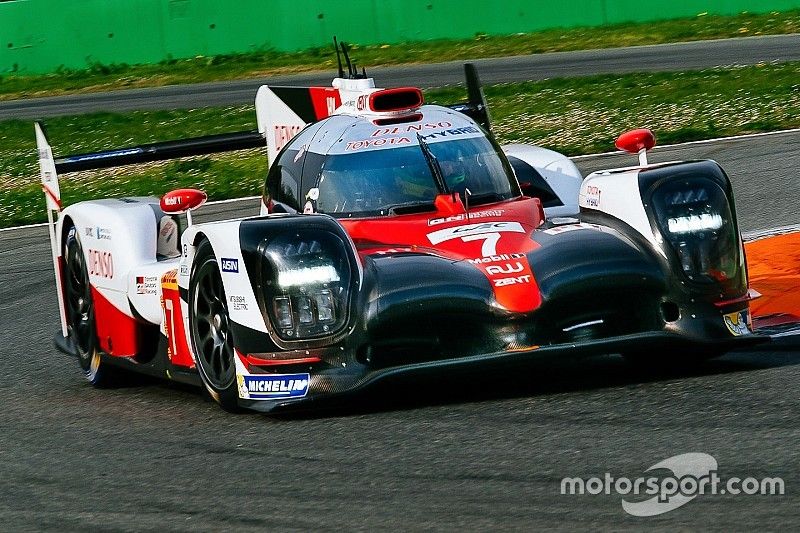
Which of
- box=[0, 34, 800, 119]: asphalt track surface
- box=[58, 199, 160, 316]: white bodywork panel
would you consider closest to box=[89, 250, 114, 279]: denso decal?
box=[58, 199, 160, 316]: white bodywork panel

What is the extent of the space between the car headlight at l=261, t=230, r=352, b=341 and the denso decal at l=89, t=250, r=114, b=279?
1.84m

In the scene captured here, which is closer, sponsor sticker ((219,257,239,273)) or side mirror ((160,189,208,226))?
sponsor sticker ((219,257,239,273))

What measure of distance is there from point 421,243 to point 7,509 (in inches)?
95.0

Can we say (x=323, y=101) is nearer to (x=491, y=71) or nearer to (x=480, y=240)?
(x=480, y=240)

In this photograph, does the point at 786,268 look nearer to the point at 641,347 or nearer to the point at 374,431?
the point at 641,347

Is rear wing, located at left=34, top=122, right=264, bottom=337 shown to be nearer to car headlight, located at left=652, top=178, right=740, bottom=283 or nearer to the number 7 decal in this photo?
the number 7 decal

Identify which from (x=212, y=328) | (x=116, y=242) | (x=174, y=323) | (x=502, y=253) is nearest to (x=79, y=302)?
(x=116, y=242)

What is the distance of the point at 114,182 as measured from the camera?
16.9 metres

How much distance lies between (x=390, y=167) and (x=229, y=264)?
4.58 ft

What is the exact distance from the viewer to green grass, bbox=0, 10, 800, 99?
27.5m

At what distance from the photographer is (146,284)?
7504mm

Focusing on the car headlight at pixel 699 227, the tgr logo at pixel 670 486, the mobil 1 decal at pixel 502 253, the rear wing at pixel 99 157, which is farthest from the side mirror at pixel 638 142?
the tgr logo at pixel 670 486

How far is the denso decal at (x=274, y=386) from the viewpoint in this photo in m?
6.18

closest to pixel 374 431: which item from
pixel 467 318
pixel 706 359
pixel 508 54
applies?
pixel 467 318
